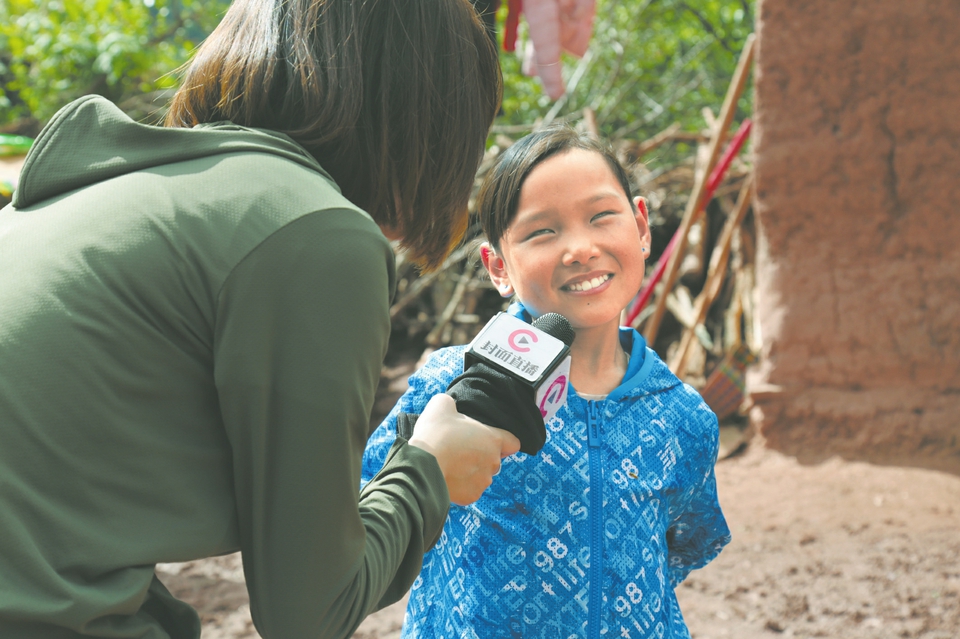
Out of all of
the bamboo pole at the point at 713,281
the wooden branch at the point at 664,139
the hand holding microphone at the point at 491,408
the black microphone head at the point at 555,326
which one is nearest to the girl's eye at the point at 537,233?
the black microphone head at the point at 555,326

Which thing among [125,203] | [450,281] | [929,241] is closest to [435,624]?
[125,203]

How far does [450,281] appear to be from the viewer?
635 cm

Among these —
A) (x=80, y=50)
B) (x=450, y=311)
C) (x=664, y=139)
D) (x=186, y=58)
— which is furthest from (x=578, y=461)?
(x=80, y=50)

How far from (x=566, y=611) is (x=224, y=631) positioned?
2.09 m

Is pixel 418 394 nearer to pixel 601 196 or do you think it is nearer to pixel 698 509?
pixel 601 196

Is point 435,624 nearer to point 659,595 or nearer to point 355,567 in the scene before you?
point 659,595

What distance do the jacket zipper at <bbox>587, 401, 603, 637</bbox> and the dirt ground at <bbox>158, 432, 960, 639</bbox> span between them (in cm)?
175

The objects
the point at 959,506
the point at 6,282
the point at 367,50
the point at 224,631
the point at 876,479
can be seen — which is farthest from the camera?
the point at 876,479

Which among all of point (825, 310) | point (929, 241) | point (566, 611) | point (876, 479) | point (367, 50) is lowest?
point (876, 479)

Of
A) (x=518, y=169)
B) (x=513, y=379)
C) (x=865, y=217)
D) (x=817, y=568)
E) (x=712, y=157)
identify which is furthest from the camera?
(x=712, y=157)

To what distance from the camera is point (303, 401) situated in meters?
0.91

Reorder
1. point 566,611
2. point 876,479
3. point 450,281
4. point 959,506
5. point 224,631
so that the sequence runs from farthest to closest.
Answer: point 450,281
point 876,479
point 959,506
point 224,631
point 566,611

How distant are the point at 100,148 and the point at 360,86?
1.06 ft

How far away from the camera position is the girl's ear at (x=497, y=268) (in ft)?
6.37
